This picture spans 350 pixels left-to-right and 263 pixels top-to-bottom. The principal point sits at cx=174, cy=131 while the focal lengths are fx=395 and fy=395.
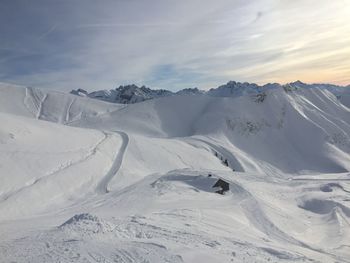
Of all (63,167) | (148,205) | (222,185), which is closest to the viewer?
(148,205)

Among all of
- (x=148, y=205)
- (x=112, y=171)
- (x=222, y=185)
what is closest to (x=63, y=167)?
(x=112, y=171)

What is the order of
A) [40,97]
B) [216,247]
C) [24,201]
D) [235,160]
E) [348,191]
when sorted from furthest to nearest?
[40,97] → [235,160] → [348,191] → [24,201] → [216,247]

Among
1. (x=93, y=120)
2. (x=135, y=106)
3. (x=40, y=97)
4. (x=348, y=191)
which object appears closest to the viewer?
(x=348, y=191)

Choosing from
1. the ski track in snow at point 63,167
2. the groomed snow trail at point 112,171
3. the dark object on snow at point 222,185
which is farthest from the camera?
the groomed snow trail at point 112,171

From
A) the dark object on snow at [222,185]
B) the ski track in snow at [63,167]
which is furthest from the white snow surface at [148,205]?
the dark object on snow at [222,185]

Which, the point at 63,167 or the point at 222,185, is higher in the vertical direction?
the point at 63,167

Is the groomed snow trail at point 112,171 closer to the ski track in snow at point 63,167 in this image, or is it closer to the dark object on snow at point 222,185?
the ski track in snow at point 63,167

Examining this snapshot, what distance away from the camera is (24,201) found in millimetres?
17766

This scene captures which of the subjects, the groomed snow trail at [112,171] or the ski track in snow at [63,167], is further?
the groomed snow trail at [112,171]

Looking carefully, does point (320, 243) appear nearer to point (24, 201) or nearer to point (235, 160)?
point (24, 201)

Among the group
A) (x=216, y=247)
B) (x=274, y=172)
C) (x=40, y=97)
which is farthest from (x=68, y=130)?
(x=40, y=97)

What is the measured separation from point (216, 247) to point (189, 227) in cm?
256

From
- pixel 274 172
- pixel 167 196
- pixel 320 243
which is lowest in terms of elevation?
pixel 274 172

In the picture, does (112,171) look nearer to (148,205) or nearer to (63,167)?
(63,167)
